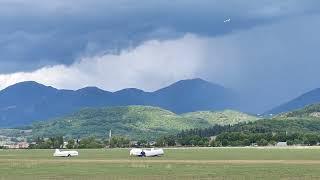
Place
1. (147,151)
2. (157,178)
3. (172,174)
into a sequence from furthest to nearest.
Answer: (147,151) → (172,174) → (157,178)

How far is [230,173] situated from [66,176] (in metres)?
16.4

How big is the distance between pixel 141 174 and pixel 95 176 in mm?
4974

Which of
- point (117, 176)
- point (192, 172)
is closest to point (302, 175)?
point (192, 172)

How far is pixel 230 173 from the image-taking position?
65.6m

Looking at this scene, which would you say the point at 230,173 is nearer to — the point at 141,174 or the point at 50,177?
the point at 141,174

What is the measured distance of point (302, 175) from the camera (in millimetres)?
61562

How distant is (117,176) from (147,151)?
60772mm

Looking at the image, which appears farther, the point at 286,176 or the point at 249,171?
the point at 249,171

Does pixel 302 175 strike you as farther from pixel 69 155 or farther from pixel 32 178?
pixel 69 155

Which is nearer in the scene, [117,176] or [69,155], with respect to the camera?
[117,176]

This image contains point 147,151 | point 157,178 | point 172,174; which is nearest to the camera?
point 157,178

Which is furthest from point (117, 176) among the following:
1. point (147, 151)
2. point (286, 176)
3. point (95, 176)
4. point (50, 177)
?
point (147, 151)

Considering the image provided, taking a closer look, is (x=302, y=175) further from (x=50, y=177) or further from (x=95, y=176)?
(x=50, y=177)

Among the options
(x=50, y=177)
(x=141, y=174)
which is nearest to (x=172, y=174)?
(x=141, y=174)
